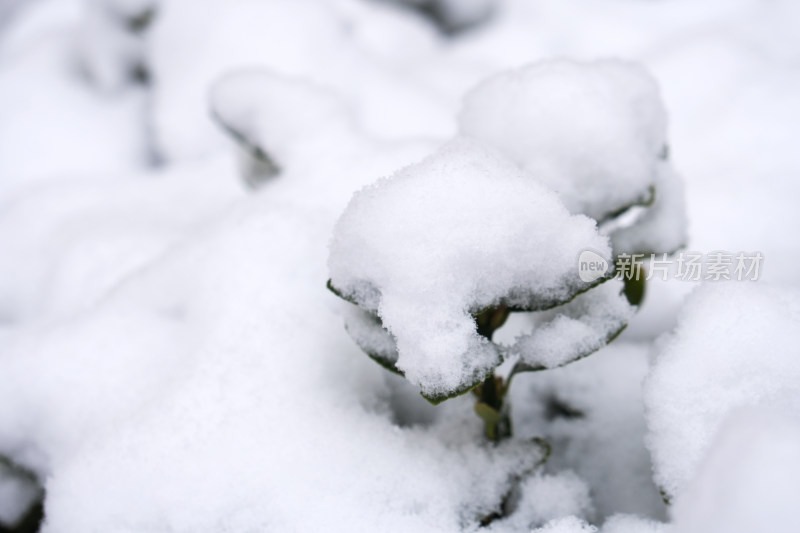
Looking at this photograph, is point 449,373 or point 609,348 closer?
point 449,373

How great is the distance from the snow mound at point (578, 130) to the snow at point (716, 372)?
0.44ft

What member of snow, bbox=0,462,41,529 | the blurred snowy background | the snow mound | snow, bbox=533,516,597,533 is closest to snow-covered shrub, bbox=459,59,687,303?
the snow mound

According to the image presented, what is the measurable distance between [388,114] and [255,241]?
0.61 metres

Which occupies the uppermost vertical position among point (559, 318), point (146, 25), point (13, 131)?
point (559, 318)

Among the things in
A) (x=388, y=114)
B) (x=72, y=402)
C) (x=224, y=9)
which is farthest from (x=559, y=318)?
(x=224, y=9)

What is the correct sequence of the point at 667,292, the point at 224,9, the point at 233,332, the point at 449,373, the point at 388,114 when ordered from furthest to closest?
the point at 224,9
the point at 388,114
the point at 667,292
the point at 233,332
the point at 449,373

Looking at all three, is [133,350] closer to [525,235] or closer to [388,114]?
[525,235]

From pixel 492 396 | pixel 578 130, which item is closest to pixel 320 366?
pixel 492 396

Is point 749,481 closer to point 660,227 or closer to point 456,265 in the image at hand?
point 456,265

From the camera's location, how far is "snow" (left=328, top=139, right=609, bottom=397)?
43cm

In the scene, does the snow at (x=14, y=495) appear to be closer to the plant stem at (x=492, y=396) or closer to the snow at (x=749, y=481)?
the plant stem at (x=492, y=396)

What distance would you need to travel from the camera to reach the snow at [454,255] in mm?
435

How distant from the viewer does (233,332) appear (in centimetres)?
62

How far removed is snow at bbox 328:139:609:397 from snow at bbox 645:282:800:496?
0.11m
